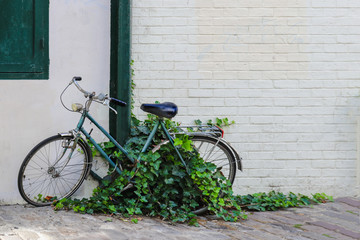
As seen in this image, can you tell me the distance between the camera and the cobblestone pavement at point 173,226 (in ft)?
14.0

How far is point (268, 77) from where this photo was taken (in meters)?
5.69

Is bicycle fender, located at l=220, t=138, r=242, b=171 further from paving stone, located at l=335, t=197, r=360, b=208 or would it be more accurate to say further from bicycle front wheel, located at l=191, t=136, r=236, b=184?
paving stone, located at l=335, t=197, r=360, b=208

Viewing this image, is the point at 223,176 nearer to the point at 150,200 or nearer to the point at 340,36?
the point at 150,200

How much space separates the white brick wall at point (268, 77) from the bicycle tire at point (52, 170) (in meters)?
0.94

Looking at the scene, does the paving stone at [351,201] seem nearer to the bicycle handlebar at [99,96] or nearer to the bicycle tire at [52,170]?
the bicycle handlebar at [99,96]

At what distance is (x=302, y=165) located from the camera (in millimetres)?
5750

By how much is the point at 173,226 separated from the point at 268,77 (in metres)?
2.00

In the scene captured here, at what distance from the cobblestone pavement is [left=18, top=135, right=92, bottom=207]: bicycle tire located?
0.22m

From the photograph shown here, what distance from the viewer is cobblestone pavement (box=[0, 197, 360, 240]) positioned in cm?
427

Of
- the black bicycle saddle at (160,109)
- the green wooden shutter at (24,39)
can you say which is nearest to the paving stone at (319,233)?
the black bicycle saddle at (160,109)

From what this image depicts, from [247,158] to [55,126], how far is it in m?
2.07

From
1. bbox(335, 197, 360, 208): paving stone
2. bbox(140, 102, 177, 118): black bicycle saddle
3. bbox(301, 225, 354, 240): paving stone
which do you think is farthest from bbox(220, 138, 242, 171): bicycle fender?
bbox(335, 197, 360, 208): paving stone

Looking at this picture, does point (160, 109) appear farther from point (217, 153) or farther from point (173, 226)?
point (173, 226)

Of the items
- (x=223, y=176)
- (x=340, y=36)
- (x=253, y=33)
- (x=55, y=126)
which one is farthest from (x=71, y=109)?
(x=340, y=36)
